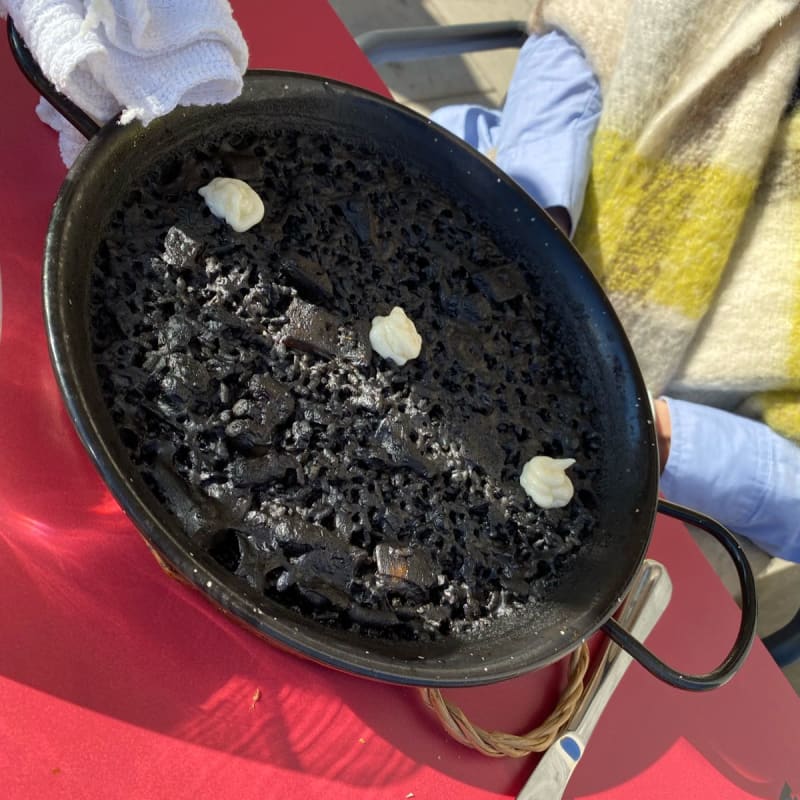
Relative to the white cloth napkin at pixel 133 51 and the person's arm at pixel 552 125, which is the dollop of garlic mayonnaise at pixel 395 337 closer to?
the white cloth napkin at pixel 133 51

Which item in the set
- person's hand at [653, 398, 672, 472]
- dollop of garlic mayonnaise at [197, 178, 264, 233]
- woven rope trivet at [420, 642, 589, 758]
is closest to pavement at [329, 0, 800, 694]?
person's hand at [653, 398, 672, 472]

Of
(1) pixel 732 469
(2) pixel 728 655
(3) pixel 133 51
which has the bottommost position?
(1) pixel 732 469

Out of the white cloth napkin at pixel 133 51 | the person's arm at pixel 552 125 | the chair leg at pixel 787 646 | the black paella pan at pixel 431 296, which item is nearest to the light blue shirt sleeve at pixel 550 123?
the person's arm at pixel 552 125

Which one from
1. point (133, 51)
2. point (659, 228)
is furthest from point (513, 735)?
point (659, 228)

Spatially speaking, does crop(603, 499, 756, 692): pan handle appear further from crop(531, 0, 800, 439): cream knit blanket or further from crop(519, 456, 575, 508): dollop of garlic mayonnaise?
crop(531, 0, 800, 439): cream knit blanket

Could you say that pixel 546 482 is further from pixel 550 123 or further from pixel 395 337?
pixel 550 123

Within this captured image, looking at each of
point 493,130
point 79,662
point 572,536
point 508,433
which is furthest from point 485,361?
point 493,130

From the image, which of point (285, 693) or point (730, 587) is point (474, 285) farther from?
point (730, 587)
